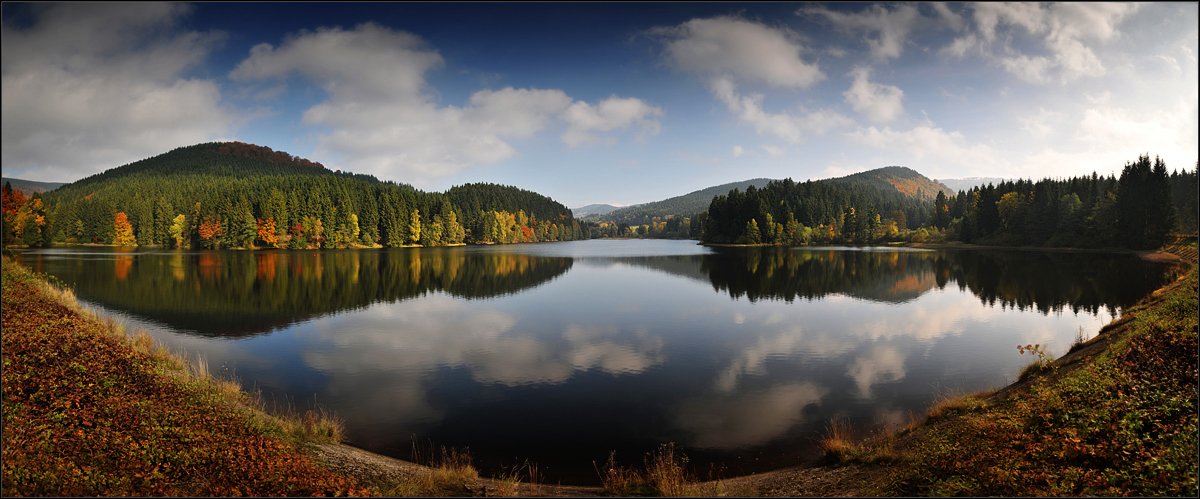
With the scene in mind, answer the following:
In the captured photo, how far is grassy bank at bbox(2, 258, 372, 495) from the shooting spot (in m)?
7.17

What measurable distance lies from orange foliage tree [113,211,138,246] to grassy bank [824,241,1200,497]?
14764 cm

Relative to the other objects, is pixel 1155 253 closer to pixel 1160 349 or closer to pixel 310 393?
pixel 1160 349

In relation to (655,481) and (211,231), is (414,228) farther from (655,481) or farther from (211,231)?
(655,481)

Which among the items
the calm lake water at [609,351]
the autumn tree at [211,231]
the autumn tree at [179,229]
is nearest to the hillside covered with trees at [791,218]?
the calm lake water at [609,351]

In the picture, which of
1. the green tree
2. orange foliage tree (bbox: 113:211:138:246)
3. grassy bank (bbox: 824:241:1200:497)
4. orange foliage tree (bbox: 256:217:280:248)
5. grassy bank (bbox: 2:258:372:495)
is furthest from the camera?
the green tree

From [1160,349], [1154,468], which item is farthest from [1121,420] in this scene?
[1160,349]

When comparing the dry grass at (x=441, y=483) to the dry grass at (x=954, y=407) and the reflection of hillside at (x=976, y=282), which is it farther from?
the reflection of hillside at (x=976, y=282)

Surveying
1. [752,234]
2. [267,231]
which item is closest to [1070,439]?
[752,234]

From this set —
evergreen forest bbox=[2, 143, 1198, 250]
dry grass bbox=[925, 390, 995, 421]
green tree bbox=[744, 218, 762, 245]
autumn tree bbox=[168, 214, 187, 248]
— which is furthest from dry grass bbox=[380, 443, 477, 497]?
autumn tree bbox=[168, 214, 187, 248]

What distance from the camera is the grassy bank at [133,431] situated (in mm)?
7168

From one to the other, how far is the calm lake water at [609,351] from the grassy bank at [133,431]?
2.25m

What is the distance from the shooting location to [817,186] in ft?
479

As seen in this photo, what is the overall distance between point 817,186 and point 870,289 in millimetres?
119262

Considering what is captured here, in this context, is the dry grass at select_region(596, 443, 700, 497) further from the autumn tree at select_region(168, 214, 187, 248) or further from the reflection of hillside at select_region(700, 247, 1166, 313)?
the autumn tree at select_region(168, 214, 187, 248)
